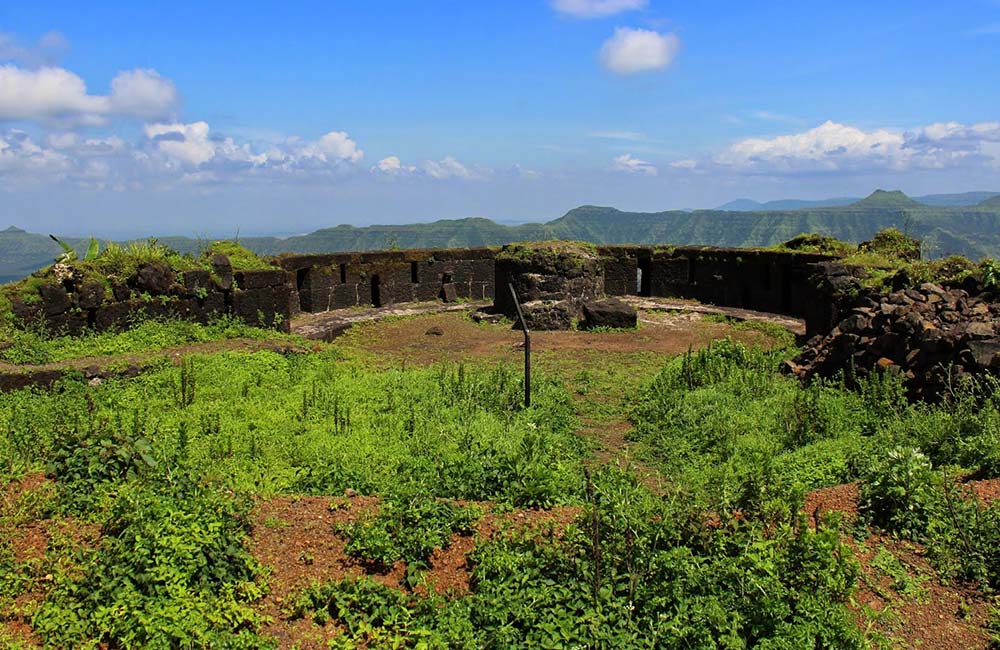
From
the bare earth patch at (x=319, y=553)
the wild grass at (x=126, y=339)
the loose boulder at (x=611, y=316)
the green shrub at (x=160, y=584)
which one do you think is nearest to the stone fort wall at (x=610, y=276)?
the loose boulder at (x=611, y=316)

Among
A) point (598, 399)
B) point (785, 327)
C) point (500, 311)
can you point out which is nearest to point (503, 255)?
point (500, 311)

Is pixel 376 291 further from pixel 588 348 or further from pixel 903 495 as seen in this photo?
pixel 903 495

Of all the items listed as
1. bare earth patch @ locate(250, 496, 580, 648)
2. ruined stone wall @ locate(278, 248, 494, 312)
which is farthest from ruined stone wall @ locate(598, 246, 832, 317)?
bare earth patch @ locate(250, 496, 580, 648)

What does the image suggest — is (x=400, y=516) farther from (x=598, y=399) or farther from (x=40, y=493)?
(x=598, y=399)

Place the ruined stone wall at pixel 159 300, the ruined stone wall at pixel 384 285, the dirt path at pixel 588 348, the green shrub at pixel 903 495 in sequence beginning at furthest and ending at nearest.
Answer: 1. the ruined stone wall at pixel 384 285
2. the ruined stone wall at pixel 159 300
3. the dirt path at pixel 588 348
4. the green shrub at pixel 903 495

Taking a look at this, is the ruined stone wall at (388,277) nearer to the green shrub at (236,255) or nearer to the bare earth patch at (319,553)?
the green shrub at (236,255)

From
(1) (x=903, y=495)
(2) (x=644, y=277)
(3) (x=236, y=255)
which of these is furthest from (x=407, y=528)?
(2) (x=644, y=277)

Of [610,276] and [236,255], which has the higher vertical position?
[236,255]

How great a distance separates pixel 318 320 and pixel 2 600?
1432 centimetres

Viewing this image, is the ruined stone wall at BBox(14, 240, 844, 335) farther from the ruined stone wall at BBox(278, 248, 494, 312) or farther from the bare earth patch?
the bare earth patch

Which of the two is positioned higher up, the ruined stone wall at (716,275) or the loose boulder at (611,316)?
the ruined stone wall at (716,275)

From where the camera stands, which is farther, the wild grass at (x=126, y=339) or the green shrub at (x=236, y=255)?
the green shrub at (x=236, y=255)

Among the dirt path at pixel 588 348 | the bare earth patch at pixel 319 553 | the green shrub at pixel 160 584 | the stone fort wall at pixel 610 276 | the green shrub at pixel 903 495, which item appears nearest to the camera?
the green shrub at pixel 160 584

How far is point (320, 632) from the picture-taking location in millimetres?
4305
